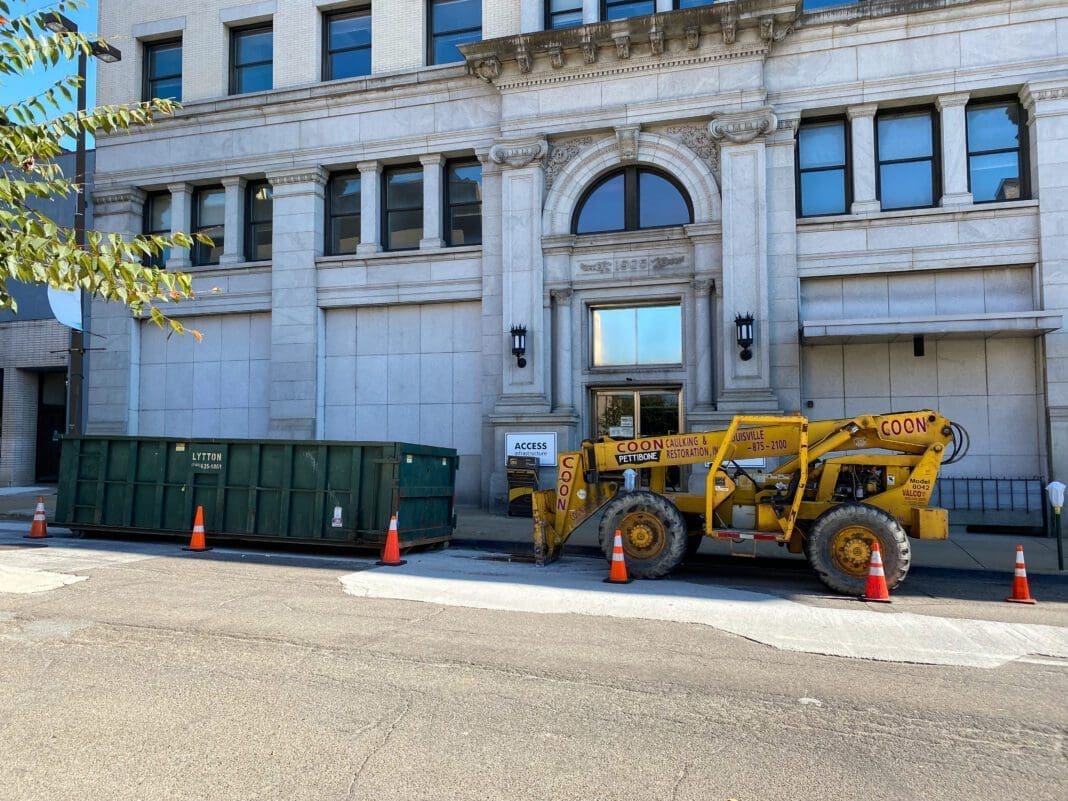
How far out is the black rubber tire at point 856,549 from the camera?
9055mm

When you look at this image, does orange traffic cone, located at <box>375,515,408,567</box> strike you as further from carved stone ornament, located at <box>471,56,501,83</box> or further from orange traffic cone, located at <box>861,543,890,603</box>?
carved stone ornament, located at <box>471,56,501,83</box>

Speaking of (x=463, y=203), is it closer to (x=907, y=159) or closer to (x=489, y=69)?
(x=489, y=69)

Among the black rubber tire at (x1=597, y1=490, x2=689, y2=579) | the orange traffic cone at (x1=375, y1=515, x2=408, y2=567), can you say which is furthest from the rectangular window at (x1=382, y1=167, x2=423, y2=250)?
the black rubber tire at (x1=597, y1=490, x2=689, y2=579)

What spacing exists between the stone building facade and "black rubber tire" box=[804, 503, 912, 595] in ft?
22.1

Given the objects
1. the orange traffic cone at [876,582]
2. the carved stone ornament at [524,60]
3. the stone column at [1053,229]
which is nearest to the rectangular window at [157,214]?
the carved stone ornament at [524,60]

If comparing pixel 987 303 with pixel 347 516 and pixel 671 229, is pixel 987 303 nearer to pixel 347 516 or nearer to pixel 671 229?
pixel 671 229

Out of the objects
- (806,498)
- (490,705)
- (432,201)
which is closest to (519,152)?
(432,201)

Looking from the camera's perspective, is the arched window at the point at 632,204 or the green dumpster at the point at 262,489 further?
the arched window at the point at 632,204

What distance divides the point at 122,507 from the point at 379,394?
22.8 ft

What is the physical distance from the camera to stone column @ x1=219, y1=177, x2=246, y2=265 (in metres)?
20.7

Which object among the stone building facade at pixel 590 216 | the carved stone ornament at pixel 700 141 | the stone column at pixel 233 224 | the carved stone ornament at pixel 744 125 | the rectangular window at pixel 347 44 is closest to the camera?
the stone building facade at pixel 590 216

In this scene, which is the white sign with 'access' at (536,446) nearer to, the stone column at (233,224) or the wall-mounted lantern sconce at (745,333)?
the wall-mounted lantern sconce at (745,333)

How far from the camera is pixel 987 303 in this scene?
15547 mm

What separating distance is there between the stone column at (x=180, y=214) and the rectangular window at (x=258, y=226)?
5.40 feet
